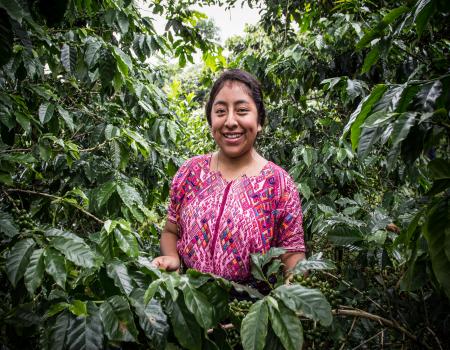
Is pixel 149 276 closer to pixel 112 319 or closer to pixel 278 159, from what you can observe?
pixel 112 319

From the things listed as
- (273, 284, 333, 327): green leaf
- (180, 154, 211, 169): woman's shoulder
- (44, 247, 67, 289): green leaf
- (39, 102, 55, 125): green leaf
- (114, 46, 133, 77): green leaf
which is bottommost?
(273, 284, 333, 327): green leaf

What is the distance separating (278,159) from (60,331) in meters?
2.66

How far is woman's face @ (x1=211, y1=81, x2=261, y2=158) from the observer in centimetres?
169

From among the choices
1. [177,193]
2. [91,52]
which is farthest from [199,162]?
[91,52]

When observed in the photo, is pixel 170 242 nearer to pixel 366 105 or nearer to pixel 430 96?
pixel 366 105

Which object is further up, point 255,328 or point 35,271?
point 35,271

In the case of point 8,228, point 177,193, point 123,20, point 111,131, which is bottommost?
point 8,228

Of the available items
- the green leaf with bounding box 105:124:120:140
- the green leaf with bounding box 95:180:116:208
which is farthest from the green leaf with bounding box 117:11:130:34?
the green leaf with bounding box 95:180:116:208

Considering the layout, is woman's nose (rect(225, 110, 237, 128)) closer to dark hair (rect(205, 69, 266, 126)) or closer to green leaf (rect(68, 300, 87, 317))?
dark hair (rect(205, 69, 266, 126))

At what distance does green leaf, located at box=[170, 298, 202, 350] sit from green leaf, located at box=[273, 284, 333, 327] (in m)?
0.18

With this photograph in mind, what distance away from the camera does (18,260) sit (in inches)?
37.2

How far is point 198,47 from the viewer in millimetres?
3463

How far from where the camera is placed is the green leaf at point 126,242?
107 cm

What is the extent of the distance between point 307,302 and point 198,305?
0.73 feet
